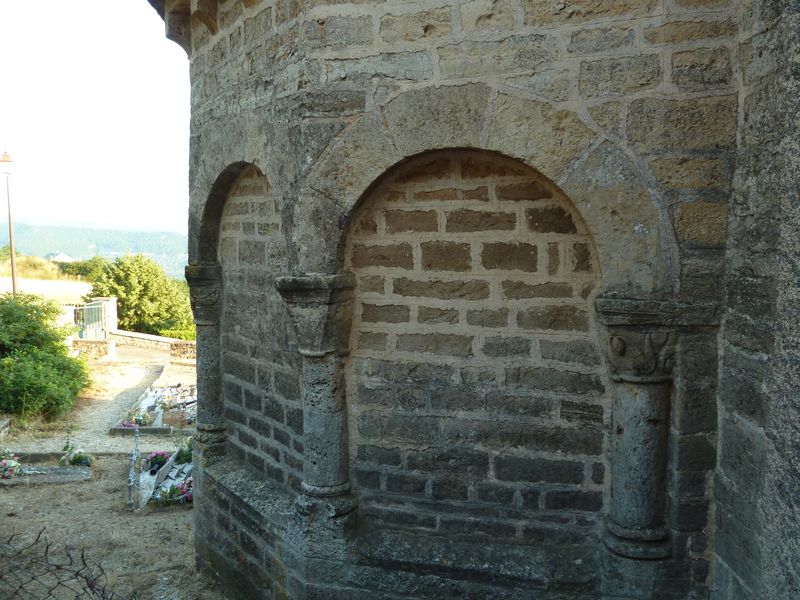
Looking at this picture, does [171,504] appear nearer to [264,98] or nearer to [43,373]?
[264,98]

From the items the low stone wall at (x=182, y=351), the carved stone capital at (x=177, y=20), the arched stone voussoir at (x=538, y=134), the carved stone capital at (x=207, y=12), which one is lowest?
the low stone wall at (x=182, y=351)

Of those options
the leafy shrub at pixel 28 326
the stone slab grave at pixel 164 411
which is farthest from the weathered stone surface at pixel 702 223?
the leafy shrub at pixel 28 326

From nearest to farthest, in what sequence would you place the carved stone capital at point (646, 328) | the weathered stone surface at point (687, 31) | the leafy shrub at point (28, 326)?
the weathered stone surface at point (687, 31), the carved stone capital at point (646, 328), the leafy shrub at point (28, 326)

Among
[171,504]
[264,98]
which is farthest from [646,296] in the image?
[171,504]

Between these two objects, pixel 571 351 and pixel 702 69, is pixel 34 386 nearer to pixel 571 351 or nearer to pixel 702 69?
pixel 571 351

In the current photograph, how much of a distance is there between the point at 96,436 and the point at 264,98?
8227 mm

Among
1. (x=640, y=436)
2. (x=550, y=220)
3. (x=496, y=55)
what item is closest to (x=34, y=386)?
(x=550, y=220)

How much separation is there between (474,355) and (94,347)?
52.0 feet

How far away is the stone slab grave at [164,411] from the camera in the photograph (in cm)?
1030

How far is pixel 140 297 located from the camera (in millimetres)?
23891

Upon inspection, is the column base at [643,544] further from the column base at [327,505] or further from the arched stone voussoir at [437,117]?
the arched stone voussoir at [437,117]

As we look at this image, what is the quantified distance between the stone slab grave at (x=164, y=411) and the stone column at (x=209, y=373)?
16.1 ft

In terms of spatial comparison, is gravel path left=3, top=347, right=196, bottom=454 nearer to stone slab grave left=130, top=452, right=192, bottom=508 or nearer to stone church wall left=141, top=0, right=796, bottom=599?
stone slab grave left=130, top=452, right=192, bottom=508

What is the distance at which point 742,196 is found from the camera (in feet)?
8.95
